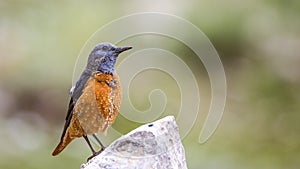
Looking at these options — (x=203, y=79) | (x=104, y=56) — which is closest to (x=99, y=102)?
(x=104, y=56)

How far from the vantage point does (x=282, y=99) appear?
7.28m

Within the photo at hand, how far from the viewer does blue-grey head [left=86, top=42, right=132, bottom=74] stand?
9.04 feet

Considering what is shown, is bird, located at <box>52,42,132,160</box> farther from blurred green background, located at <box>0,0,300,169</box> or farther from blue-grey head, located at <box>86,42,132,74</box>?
blurred green background, located at <box>0,0,300,169</box>

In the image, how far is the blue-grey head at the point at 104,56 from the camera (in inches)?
108

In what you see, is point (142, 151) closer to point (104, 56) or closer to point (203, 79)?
point (104, 56)

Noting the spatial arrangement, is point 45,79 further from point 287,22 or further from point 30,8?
point 287,22

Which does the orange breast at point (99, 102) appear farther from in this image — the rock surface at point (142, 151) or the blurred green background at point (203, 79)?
the blurred green background at point (203, 79)

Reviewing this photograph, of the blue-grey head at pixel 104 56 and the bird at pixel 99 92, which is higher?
the blue-grey head at pixel 104 56

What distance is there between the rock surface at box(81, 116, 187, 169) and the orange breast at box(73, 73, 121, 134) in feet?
0.70

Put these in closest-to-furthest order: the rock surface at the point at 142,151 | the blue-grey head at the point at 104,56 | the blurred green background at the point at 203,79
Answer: the rock surface at the point at 142,151
the blue-grey head at the point at 104,56
the blurred green background at the point at 203,79

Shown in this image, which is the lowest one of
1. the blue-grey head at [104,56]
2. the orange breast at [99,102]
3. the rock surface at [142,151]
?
the rock surface at [142,151]

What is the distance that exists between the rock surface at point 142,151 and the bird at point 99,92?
0.22 metres

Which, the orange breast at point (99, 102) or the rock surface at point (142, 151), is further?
the orange breast at point (99, 102)

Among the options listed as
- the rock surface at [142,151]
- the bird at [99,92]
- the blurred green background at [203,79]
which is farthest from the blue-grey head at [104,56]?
the blurred green background at [203,79]
